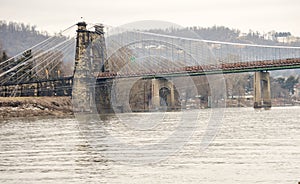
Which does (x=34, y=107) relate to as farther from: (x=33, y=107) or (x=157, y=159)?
(x=157, y=159)

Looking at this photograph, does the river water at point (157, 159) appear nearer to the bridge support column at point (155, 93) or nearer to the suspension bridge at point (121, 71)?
the suspension bridge at point (121, 71)

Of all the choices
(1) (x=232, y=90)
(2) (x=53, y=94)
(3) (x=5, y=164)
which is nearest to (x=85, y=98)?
(2) (x=53, y=94)

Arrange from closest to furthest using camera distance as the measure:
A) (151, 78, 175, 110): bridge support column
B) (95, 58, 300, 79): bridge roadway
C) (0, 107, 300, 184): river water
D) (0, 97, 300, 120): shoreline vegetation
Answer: (0, 107, 300, 184): river water → (0, 97, 300, 120): shoreline vegetation → (95, 58, 300, 79): bridge roadway → (151, 78, 175, 110): bridge support column

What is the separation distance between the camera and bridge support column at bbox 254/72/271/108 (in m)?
89.5

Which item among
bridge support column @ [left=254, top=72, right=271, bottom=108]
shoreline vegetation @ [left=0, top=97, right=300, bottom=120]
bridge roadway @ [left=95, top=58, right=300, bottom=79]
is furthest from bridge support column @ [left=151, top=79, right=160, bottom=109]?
bridge support column @ [left=254, top=72, right=271, bottom=108]

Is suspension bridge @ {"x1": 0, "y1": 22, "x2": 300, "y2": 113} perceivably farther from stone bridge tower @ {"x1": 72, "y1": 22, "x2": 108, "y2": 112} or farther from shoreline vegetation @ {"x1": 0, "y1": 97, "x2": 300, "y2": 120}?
shoreline vegetation @ {"x1": 0, "y1": 97, "x2": 300, "y2": 120}

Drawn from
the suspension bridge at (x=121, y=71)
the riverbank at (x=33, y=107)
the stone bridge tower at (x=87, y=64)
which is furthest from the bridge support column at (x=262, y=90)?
the riverbank at (x=33, y=107)

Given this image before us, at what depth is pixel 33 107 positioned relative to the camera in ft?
262

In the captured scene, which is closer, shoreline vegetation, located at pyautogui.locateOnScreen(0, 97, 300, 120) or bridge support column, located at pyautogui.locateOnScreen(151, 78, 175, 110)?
shoreline vegetation, located at pyautogui.locateOnScreen(0, 97, 300, 120)

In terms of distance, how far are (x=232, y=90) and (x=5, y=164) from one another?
106127mm

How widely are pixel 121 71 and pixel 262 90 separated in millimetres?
22785

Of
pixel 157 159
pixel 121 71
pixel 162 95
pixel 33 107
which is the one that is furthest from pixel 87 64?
pixel 157 159

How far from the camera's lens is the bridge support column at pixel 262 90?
8950cm

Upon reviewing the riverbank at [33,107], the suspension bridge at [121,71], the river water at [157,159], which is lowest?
the river water at [157,159]
